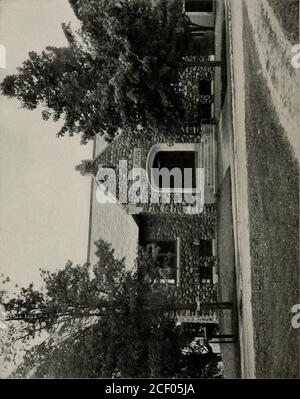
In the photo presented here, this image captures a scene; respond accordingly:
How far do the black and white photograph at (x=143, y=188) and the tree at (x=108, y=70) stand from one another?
0.05m

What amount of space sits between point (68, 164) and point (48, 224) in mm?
2076

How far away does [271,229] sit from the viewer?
11.7 metres

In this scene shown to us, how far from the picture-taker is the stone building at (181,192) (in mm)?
15555

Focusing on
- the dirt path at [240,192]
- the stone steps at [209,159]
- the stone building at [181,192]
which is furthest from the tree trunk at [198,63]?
the stone steps at [209,159]

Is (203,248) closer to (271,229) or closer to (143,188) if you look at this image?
(143,188)

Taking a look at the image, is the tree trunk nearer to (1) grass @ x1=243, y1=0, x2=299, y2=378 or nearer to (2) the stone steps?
(1) grass @ x1=243, y1=0, x2=299, y2=378

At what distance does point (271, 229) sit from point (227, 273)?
13.9ft

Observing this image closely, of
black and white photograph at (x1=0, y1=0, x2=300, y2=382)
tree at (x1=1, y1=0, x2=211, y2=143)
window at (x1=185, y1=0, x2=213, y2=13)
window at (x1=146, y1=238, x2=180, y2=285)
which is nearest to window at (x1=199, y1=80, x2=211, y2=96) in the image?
black and white photograph at (x1=0, y1=0, x2=300, y2=382)

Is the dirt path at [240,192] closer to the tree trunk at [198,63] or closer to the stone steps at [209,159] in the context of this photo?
the stone steps at [209,159]

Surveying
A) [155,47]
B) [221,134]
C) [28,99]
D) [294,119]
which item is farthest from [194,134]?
[294,119]

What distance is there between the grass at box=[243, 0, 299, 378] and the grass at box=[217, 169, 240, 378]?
108cm

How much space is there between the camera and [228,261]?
15695 millimetres

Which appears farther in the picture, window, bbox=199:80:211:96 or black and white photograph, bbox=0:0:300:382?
window, bbox=199:80:211:96

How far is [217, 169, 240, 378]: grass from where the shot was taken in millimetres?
13560
